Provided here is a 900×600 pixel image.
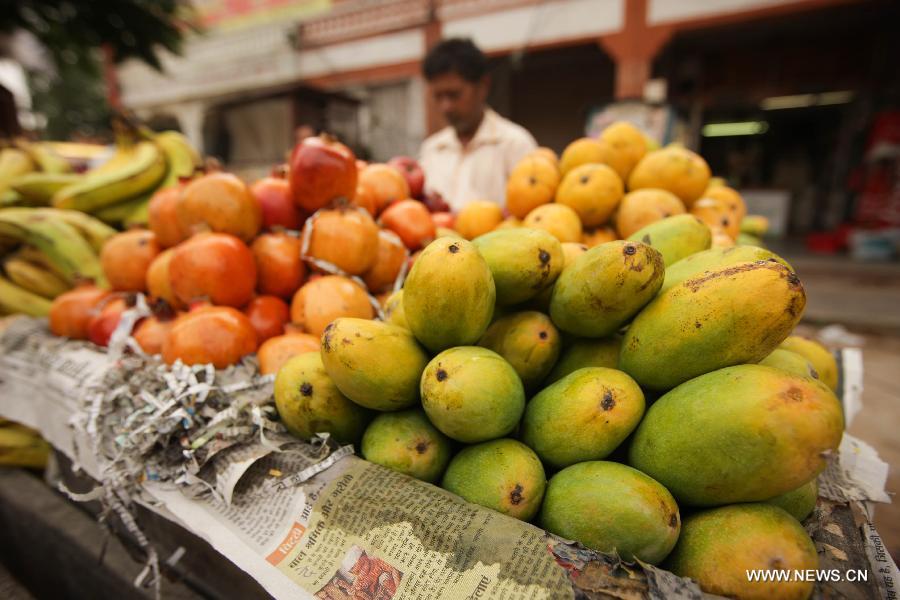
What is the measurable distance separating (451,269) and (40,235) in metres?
2.30

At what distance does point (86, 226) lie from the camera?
2.28 meters

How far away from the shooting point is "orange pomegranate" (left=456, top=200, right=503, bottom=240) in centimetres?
203

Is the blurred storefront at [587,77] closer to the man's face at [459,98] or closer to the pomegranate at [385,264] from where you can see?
the man's face at [459,98]

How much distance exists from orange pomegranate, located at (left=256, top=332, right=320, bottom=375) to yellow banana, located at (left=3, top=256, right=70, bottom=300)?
5.81 ft

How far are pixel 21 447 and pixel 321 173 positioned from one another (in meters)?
1.93

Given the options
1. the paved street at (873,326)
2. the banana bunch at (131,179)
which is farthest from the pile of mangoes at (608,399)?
the banana bunch at (131,179)

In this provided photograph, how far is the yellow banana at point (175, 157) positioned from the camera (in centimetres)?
262

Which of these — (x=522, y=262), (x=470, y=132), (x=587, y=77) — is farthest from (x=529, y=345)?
(x=587, y=77)

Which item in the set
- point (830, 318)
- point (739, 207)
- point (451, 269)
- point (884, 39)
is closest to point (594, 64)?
point (884, 39)

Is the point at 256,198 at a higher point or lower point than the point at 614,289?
higher

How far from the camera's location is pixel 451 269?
976 mm

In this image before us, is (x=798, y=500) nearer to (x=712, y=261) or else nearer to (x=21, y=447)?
(x=712, y=261)

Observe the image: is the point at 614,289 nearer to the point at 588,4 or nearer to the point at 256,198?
the point at 256,198

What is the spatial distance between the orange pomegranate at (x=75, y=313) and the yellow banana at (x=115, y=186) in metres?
0.71
